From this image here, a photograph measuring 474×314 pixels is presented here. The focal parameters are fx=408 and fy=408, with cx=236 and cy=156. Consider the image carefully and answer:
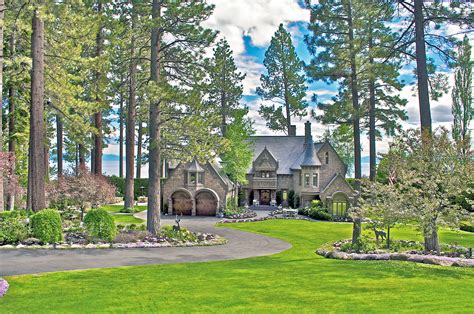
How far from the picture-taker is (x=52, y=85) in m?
23.2

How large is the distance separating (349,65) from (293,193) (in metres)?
25.0

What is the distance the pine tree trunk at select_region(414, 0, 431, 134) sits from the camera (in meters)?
17.4

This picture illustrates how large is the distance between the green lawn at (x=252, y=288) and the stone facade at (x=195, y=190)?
71.9ft

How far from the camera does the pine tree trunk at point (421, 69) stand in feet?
57.0

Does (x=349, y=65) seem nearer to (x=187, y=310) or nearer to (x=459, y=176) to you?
(x=459, y=176)

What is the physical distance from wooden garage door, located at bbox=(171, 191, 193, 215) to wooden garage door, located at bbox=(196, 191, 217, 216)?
735mm

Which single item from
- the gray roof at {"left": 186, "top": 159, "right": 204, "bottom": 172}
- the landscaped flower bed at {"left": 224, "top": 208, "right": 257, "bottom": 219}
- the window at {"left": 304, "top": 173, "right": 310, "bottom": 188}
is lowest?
the landscaped flower bed at {"left": 224, "top": 208, "right": 257, "bottom": 219}

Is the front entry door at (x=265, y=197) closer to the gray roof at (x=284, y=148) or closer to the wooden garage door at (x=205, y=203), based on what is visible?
the gray roof at (x=284, y=148)

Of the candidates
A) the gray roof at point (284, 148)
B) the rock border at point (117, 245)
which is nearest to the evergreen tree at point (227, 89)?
the gray roof at point (284, 148)

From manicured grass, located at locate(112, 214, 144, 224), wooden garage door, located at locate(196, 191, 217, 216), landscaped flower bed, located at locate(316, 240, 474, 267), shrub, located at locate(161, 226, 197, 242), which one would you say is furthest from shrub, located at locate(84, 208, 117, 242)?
wooden garage door, located at locate(196, 191, 217, 216)

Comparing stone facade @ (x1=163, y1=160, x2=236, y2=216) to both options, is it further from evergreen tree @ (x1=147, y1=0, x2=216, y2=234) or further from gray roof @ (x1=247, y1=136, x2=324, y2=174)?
→ evergreen tree @ (x1=147, y1=0, x2=216, y2=234)

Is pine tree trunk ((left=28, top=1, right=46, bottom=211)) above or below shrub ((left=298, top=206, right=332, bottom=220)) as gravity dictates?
above

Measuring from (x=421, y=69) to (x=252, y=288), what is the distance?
1246 cm

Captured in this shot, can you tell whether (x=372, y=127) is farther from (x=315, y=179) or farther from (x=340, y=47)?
(x=315, y=179)
